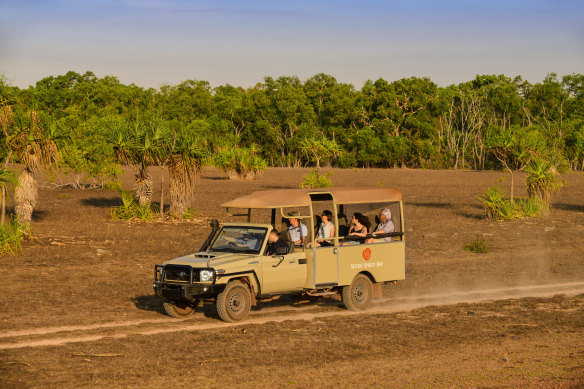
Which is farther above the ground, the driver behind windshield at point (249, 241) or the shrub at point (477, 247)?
the driver behind windshield at point (249, 241)

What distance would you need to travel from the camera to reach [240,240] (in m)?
14.0

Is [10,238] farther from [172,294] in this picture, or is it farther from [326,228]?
[326,228]

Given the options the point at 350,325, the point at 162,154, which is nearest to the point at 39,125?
the point at 162,154

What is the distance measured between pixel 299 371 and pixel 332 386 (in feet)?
2.77

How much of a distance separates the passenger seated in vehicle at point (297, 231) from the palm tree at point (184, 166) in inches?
665

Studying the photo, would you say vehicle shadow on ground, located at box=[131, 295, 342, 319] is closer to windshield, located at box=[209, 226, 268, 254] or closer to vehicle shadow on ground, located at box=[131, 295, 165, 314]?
vehicle shadow on ground, located at box=[131, 295, 165, 314]

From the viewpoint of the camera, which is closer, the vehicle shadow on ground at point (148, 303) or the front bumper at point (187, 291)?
the front bumper at point (187, 291)

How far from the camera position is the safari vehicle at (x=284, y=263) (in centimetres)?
1300

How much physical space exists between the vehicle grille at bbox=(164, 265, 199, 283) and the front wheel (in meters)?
0.59

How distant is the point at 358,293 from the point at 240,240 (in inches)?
108

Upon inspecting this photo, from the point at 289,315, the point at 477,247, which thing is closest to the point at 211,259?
the point at 289,315

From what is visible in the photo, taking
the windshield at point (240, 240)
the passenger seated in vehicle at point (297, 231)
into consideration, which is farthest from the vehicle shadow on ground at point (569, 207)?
the windshield at point (240, 240)

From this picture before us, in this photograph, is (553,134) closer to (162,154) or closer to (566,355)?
(162,154)

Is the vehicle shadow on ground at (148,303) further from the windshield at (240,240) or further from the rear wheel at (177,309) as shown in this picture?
the windshield at (240,240)
